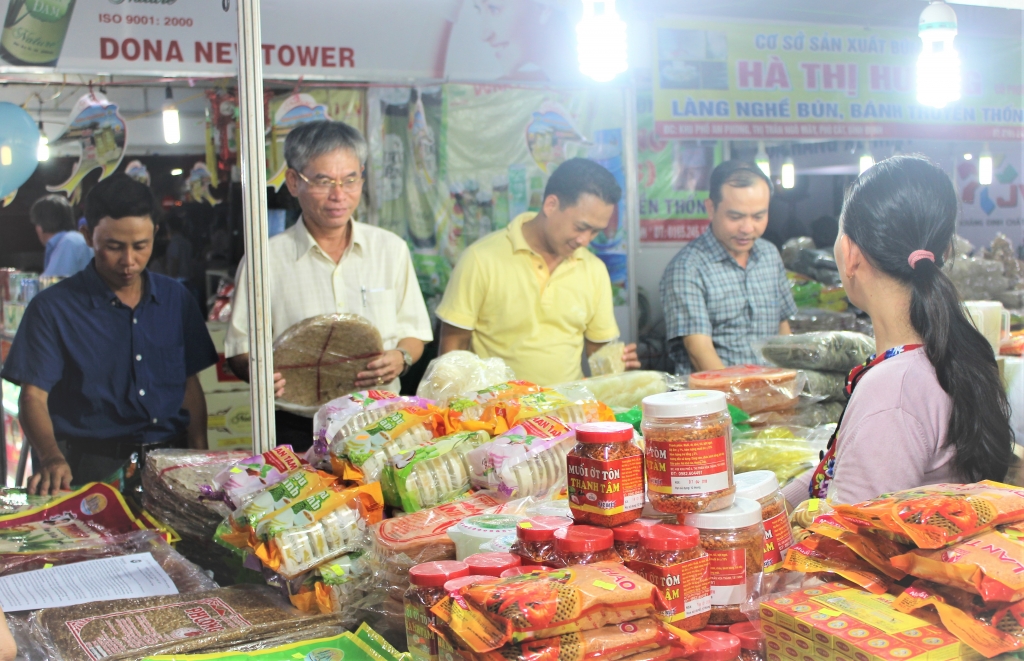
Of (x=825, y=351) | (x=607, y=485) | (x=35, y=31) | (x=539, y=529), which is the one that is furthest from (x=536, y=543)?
(x=35, y=31)

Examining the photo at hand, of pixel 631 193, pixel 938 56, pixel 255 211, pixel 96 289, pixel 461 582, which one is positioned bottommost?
pixel 461 582

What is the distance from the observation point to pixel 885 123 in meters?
5.09

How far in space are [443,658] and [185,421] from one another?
2.39 metres

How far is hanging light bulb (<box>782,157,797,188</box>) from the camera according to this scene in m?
5.07

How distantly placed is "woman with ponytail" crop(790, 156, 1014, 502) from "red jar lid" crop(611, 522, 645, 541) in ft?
1.81

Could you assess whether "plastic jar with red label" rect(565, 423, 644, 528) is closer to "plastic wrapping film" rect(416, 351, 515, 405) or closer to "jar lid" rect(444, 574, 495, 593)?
"jar lid" rect(444, 574, 495, 593)

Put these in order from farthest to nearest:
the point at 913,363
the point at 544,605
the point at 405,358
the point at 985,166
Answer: the point at 985,166 → the point at 405,358 → the point at 913,363 → the point at 544,605

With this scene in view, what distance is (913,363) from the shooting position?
5.27 feet

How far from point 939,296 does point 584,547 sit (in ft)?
3.03

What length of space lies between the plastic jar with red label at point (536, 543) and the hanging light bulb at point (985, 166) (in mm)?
5390

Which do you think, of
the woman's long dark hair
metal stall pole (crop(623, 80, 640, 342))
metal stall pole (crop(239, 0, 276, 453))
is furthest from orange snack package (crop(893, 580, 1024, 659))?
metal stall pole (crop(623, 80, 640, 342))

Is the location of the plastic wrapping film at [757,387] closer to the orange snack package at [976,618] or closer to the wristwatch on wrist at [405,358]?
the wristwatch on wrist at [405,358]

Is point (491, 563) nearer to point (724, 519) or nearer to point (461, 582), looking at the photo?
point (461, 582)

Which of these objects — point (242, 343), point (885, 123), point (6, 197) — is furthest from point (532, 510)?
point (885, 123)
